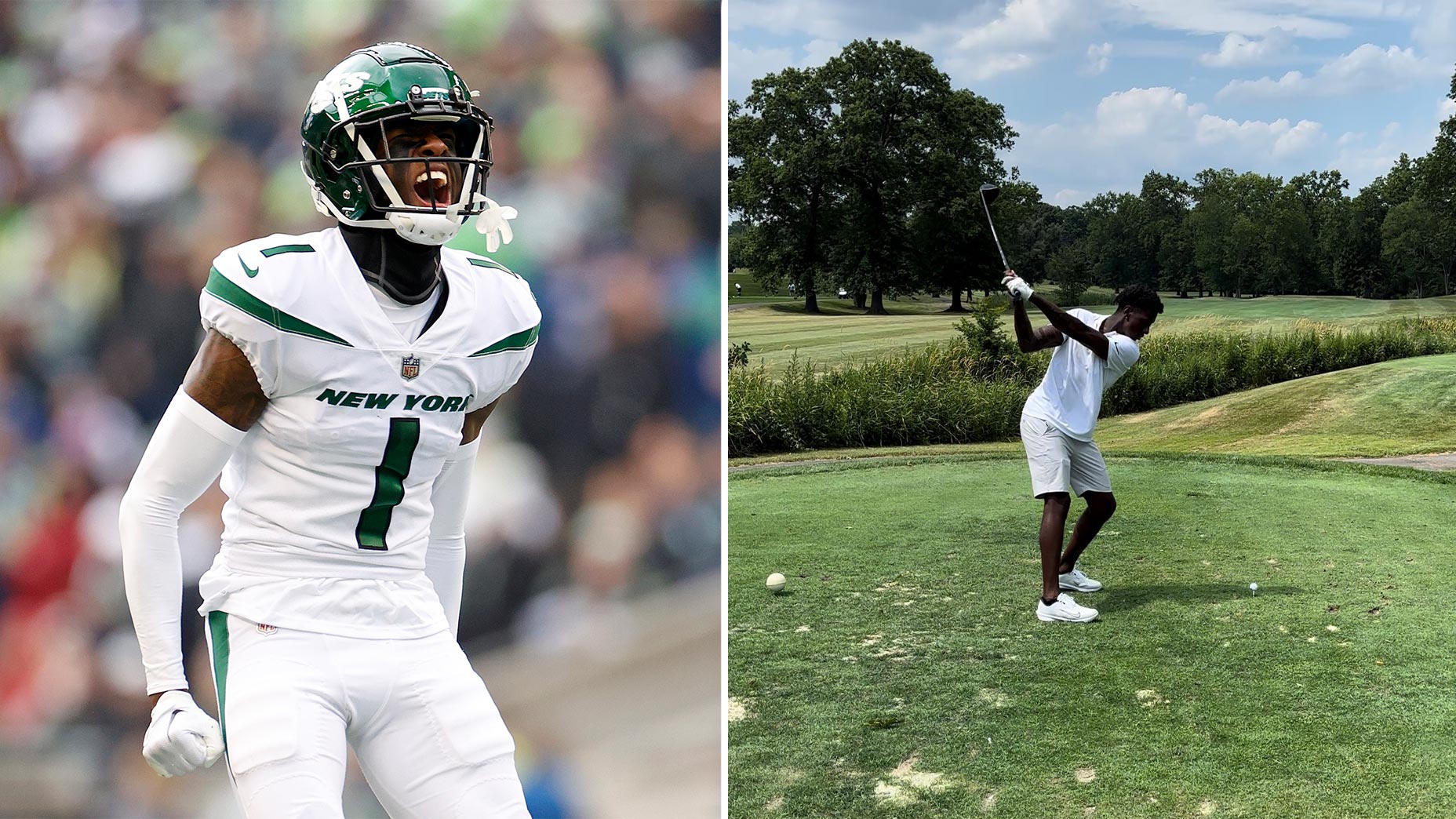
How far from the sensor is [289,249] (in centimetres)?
171

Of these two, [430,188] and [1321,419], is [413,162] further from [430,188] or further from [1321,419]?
[1321,419]

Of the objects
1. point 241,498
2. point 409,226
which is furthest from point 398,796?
point 409,226

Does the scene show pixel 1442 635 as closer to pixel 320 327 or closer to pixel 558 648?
pixel 558 648

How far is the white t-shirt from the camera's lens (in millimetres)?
3842

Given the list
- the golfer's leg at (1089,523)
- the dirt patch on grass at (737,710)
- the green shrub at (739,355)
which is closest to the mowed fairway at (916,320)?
the green shrub at (739,355)

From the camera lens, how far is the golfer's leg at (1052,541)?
376 cm

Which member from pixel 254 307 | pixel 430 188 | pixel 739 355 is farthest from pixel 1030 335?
pixel 254 307

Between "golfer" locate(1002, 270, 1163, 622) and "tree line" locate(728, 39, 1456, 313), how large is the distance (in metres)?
0.62

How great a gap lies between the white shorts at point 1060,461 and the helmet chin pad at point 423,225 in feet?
8.14

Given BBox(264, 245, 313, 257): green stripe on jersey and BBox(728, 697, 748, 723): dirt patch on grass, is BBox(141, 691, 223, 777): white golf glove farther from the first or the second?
BBox(728, 697, 748, 723): dirt patch on grass

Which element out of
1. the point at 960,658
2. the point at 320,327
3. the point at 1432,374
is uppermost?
the point at 320,327

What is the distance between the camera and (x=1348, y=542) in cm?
410

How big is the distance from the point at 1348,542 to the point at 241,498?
3559mm

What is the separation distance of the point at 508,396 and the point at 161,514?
4.27ft
